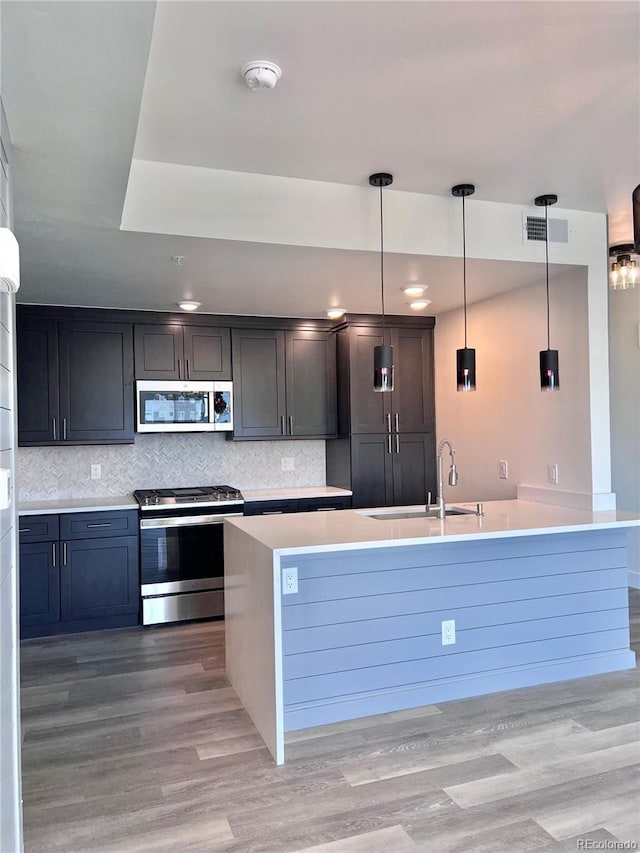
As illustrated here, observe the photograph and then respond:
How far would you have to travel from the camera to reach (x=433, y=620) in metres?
3.13

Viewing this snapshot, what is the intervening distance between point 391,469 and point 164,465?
1.89m

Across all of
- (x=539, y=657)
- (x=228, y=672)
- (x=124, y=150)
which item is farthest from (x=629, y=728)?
(x=124, y=150)

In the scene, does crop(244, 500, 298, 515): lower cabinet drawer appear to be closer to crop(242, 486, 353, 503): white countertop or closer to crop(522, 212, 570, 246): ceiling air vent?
crop(242, 486, 353, 503): white countertop

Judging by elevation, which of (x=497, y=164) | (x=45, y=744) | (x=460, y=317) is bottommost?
(x=45, y=744)

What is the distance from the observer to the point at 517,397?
4.46 m

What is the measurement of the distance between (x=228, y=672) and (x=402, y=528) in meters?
1.28

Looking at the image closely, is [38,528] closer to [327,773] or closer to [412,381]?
[327,773]

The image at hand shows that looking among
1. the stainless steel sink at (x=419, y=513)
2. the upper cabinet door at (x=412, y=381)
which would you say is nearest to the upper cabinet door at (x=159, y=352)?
the upper cabinet door at (x=412, y=381)

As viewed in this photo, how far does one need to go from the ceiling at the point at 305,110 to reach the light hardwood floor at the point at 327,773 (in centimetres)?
232

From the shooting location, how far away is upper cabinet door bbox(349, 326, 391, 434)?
5113 millimetres

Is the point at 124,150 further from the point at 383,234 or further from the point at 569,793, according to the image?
the point at 569,793

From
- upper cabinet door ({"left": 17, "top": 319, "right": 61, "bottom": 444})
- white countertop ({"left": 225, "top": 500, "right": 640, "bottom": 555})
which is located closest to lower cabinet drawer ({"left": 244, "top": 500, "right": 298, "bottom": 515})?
white countertop ({"left": 225, "top": 500, "right": 640, "bottom": 555})

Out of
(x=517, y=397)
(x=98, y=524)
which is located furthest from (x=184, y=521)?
(x=517, y=397)

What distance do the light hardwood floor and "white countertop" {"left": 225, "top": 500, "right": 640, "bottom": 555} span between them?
2.80 ft
